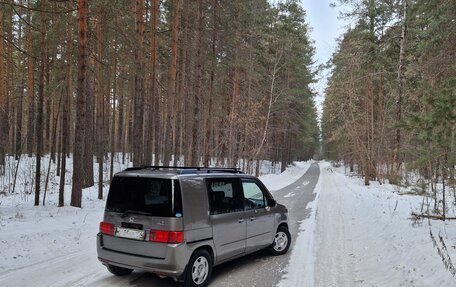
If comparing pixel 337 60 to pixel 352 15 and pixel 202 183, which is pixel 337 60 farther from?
pixel 202 183

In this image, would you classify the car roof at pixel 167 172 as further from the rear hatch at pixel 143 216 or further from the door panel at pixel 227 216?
the door panel at pixel 227 216

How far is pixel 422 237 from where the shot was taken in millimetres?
7730

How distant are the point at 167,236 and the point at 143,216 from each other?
51 cm

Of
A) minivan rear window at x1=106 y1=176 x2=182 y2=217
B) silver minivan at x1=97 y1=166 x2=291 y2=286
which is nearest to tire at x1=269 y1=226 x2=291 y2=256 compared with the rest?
silver minivan at x1=97 y1=166 x2=291 y2=286

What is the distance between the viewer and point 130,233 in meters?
5.38

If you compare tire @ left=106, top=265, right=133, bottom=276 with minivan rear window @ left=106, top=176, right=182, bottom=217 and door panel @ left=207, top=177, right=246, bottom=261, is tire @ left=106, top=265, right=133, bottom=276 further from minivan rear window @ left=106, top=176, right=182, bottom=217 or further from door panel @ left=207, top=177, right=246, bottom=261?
door panel @ left=207, top=177, right=246, bottom=261

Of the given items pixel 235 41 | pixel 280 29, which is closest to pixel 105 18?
pixel 235 41

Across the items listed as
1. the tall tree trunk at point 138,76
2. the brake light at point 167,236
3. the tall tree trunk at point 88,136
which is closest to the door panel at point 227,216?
the brake light at point 167,236

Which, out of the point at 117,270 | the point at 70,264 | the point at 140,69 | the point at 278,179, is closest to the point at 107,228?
the point at 117,270

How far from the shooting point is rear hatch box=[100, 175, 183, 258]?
512 cm

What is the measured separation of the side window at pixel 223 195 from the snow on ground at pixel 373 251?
150cm

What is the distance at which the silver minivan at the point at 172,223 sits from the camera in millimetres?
5133

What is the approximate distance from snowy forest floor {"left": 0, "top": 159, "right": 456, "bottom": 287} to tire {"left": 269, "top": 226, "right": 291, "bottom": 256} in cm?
23

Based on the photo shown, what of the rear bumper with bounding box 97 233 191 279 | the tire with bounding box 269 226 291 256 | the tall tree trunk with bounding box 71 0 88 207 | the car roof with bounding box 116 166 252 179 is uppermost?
the tall tree trunk with bounding box 71 0 88 207
